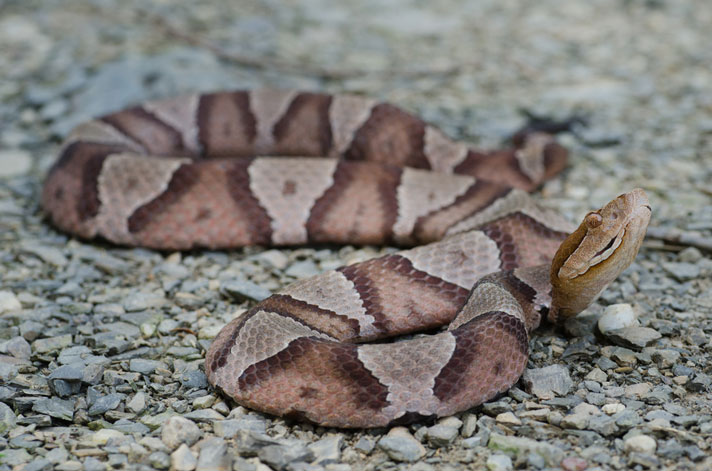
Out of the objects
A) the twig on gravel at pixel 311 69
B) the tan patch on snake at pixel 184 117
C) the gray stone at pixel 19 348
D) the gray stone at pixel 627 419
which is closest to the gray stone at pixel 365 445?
the gray stone at pixel 627 419

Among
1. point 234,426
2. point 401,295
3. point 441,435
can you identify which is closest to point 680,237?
point 401,295

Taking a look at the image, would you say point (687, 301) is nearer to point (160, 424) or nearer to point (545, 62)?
point (160, 424)

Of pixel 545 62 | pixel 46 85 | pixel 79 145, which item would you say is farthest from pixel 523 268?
pixel 46 85

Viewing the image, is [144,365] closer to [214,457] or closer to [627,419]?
[214,457]

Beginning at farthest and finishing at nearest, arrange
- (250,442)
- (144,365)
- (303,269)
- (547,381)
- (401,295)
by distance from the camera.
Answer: (303,269) → (401,295) → (144,365) → (547,381) → (250,442)

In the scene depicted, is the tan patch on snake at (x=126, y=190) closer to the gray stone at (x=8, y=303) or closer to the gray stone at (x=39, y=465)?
the gray stone at (x=8, y=303)

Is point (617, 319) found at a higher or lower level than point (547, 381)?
higher

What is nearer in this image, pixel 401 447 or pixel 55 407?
pixel 401 447
